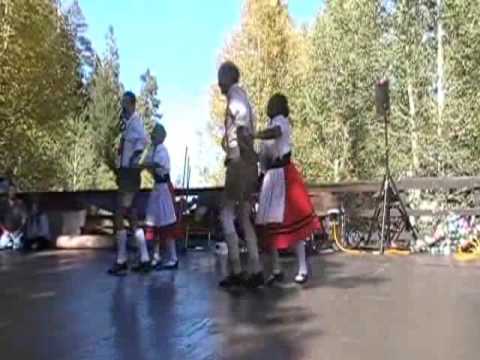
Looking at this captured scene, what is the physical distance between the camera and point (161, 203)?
8.41m

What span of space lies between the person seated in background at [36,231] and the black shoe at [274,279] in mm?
5619

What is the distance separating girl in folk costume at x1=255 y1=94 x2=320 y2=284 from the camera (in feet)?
21.7

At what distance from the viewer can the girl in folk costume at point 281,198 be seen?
21.7ft

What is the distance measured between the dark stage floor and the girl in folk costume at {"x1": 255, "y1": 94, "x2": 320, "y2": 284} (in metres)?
0.43

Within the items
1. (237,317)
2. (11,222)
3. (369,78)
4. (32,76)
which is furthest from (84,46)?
(237,317)

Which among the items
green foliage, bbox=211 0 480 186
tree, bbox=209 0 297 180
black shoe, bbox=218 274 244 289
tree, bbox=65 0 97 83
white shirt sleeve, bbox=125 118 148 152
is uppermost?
tree, bbox=65 0 97 83

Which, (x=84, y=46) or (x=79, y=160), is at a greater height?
(x=84, y=46)

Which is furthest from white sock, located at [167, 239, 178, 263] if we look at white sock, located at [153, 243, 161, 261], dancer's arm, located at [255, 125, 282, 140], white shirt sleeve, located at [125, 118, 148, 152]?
dancer's arm, located at [255, 125, 282, 140]

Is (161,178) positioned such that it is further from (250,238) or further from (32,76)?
(32,76)

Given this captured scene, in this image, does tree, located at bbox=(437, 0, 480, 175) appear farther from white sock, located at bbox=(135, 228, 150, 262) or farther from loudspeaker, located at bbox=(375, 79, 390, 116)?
white sock, located at bbox=(135, 228, 150, 262)

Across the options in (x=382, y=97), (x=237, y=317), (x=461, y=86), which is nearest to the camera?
(x=237, y=317)

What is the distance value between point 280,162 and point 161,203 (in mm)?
2135

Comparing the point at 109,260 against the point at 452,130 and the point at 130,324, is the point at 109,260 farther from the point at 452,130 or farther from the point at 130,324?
the point at 452,130

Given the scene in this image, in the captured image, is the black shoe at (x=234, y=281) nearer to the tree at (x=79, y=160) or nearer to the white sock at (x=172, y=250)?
the white sock at (x=172, y=250)
